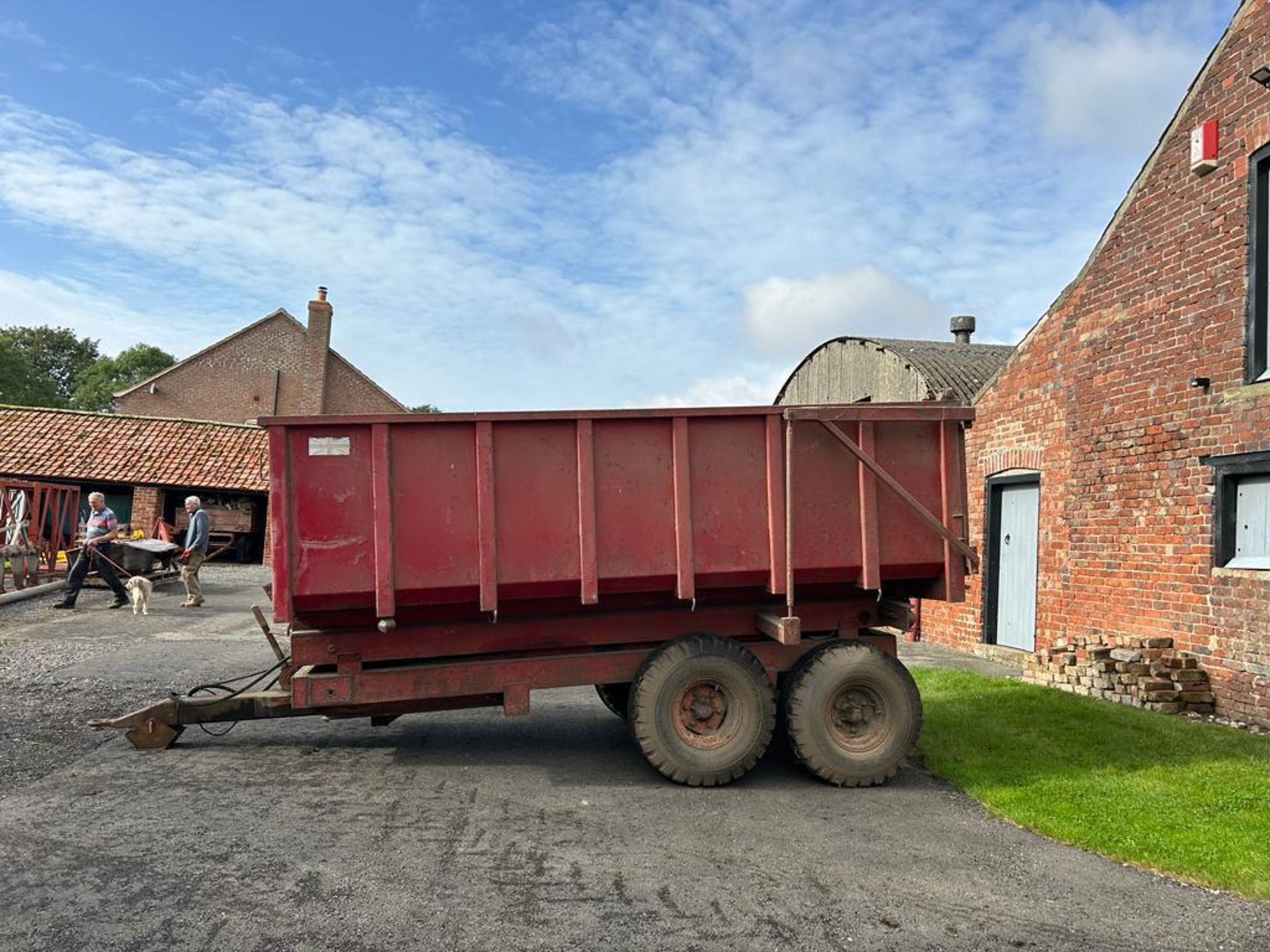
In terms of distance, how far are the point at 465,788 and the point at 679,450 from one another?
8.17 ft

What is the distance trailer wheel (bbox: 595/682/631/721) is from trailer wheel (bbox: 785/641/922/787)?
60.1 inches

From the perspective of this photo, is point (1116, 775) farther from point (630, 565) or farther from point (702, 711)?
point (630, 565)

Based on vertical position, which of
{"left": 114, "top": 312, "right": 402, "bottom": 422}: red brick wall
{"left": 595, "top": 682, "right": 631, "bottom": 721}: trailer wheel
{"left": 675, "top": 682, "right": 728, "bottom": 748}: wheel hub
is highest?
{"left": 114, "top": 312, "right": 402, "bottom": 422}: red brick wall

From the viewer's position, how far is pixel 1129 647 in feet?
27.7

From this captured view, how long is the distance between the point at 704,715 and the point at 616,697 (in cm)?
139

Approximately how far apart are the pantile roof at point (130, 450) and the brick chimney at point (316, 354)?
29.7ft

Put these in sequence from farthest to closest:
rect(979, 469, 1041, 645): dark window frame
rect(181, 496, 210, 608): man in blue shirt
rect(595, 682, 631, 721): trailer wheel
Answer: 1. rect(181, 496, 210, 608): man in blue shirt
2. rect(979, 469, 1041, 645): dark window frame
3. rect(595, 682, 631, 721): trailer wheel

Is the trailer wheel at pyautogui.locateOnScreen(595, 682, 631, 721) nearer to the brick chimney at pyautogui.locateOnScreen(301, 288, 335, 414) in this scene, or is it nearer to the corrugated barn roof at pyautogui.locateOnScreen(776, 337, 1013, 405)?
the corrugated barn roof at pyautogui.locateOnScreen(776, 337, 1013, 405)

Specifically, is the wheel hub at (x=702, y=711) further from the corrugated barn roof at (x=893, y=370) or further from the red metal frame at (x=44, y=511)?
the red metal frame at (x=44, y=511)

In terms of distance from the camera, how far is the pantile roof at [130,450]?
2519cm

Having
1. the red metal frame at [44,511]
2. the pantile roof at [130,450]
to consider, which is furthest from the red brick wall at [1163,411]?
the pantile roof at [130,450]

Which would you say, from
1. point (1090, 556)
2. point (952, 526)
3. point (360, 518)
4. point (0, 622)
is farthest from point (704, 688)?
point (0, 622)

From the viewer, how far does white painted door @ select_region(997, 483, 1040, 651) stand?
1066 centimetres

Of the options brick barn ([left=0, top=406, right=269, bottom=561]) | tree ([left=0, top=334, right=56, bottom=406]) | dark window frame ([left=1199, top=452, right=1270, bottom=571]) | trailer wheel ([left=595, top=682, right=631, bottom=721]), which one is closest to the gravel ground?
trailer wheel ([left=595, top=682, right=631, bottom=721])
